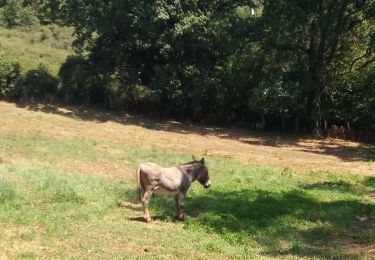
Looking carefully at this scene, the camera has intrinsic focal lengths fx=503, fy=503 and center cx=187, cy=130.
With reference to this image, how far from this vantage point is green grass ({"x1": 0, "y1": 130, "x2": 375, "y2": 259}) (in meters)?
13.0

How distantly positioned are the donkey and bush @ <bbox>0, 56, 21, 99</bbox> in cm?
3277

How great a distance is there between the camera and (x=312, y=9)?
39062mm

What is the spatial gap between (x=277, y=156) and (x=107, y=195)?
17000mm

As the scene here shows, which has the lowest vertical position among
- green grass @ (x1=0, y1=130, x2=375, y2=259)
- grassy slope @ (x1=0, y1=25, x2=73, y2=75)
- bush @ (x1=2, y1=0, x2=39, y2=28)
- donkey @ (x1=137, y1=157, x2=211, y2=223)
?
green grass @ (x1=0, y1=130, x2=375, y2=259)

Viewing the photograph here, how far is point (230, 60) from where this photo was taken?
45281mm

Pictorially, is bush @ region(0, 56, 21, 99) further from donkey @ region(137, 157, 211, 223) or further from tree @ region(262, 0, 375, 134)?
donkey @ region(137, 157, 211, 223)

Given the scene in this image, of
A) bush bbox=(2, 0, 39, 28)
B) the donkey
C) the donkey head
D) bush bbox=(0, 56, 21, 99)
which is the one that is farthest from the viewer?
bush bbox=(2, 0, 39, 28)

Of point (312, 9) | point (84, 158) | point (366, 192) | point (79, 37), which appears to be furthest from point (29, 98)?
point (366, 192)

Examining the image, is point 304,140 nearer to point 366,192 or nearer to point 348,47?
point 348,47

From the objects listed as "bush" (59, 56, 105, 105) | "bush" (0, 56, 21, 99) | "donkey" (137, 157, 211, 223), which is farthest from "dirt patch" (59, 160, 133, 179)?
"bush" (59, 56, 105, 105)

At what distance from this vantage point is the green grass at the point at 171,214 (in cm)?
1299

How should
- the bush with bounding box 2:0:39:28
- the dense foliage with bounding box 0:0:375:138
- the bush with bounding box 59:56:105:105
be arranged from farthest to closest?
the bush with bounding box 2:0:39:28
the bush with bounding box 59:56:105:105
the dense foliage with bounding box 0:0:375:138

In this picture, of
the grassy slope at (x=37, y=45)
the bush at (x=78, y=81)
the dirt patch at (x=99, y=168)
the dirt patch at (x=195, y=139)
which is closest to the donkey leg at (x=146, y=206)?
the dirt patch at (x=99, y=168)

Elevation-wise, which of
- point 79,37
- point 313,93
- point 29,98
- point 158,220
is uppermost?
point 79,37
